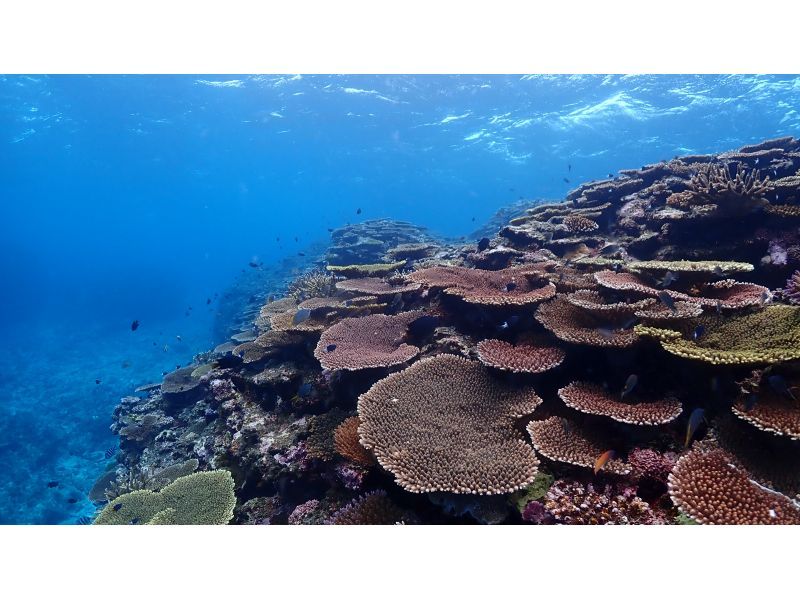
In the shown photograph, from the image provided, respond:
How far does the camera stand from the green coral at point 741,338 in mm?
3688

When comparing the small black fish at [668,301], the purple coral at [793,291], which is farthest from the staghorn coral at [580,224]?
the small black fish at [668,301]

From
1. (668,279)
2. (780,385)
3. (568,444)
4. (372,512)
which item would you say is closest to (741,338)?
(780,385)

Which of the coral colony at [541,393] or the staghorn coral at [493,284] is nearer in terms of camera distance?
the coral colony at [541,393]

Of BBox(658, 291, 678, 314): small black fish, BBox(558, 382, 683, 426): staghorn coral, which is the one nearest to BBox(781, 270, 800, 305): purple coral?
BBox(658, 291, 678, 314): small black fish

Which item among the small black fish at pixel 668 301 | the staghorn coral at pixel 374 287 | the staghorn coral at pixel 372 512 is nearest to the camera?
the staghorn coral at pixel 372 512

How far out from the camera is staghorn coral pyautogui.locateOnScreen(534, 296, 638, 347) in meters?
4.38

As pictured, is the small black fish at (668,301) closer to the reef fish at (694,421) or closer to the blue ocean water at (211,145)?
the reef fish at (694,421)

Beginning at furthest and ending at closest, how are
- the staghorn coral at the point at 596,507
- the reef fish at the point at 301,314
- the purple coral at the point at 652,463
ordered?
the reef fish at the point at 301,314, the purple coral at the point at 652,463, the staghorn coral at the point at 596,507

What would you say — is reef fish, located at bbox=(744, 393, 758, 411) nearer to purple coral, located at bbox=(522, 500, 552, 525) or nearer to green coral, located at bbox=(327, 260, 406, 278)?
purple coral, located at bbox=(522, 500, 552, 525)

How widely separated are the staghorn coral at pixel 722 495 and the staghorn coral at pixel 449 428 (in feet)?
3.78

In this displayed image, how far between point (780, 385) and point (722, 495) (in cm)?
116

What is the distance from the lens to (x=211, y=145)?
54750 mm

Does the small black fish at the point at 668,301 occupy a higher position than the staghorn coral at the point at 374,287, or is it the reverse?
the small black fish at the point at 668,301
